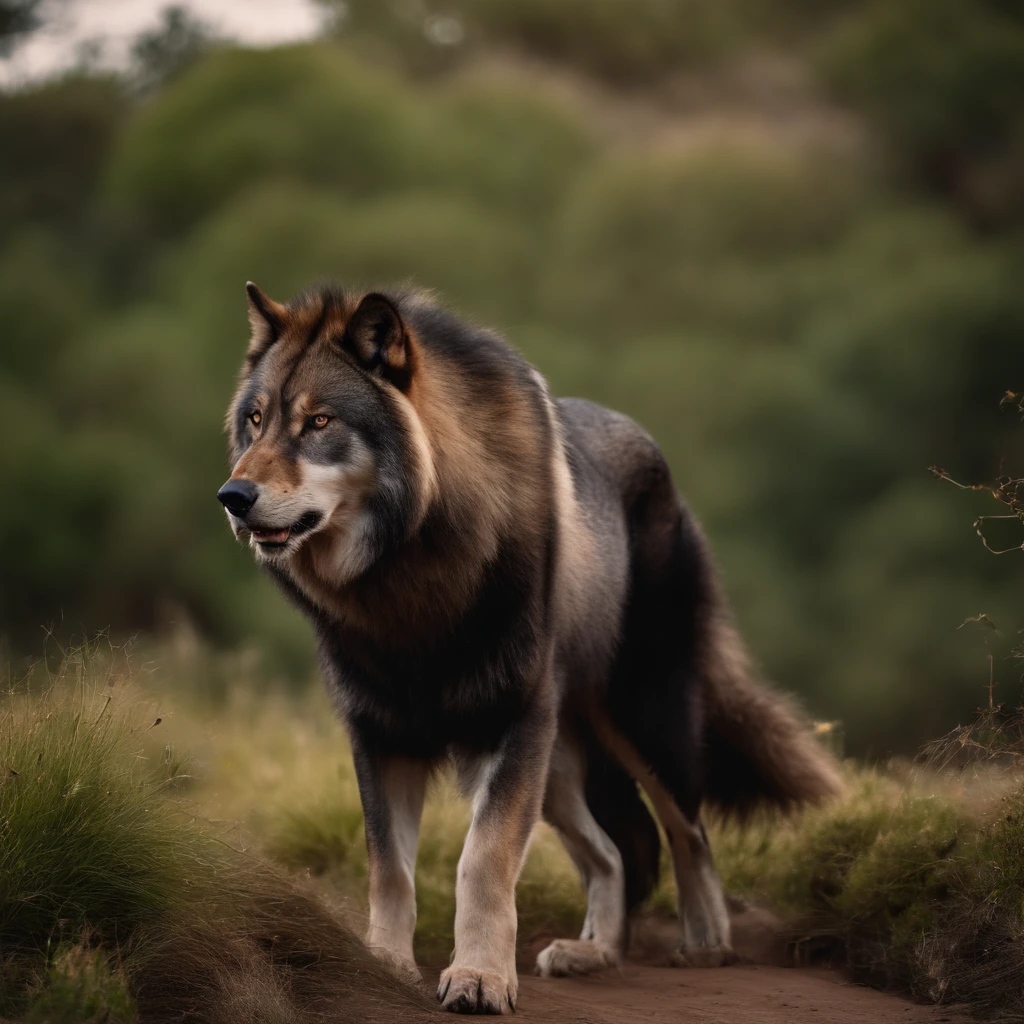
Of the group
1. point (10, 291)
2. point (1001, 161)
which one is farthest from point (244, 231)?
point (1001, 161)

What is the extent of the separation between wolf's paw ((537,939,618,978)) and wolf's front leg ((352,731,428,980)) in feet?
2.67

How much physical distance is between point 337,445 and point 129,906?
4.86ft

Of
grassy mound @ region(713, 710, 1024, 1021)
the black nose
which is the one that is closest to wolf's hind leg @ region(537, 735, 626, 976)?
grassy mound @ region(713, 710, 1024, 1021)

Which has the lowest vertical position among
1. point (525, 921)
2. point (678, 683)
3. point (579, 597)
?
point (525, 921)

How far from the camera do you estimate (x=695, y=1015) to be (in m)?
4.36

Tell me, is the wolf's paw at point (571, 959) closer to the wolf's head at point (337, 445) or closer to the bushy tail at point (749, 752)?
the bushy tail at point (749, 752)

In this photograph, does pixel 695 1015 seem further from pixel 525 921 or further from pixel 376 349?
pixel 376 349

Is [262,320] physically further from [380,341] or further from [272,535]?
[272,535]

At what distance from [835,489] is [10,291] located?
12259mm

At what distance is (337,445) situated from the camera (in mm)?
4207

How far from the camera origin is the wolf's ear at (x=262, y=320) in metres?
4.58

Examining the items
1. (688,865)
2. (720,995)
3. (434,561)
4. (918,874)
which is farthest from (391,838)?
(918,874)

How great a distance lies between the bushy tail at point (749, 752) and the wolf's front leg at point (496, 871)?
1.80 metres

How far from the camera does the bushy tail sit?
6.11 m
